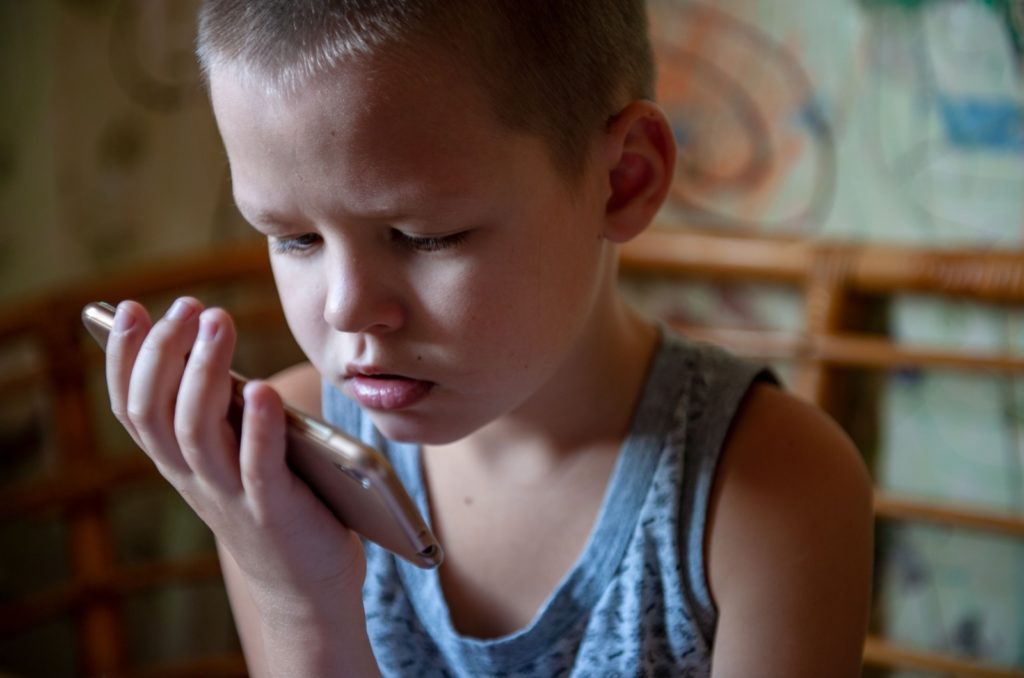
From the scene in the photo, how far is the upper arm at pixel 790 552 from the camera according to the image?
2.12ft

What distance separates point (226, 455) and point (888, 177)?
2.43 feet

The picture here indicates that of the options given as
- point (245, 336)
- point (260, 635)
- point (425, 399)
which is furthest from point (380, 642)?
point (245, 336)

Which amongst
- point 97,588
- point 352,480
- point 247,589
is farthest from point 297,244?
point 97,588

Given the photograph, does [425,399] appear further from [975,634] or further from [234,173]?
[975,634]

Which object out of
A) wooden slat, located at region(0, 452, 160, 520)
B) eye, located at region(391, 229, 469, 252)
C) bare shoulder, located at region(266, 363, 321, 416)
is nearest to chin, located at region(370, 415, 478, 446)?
eye, located at region(391, 229, 469, 252)

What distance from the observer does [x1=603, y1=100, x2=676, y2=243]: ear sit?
2.06 ft

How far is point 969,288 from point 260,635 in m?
0.68

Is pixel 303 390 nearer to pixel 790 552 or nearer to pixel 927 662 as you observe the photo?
pixel 790 552

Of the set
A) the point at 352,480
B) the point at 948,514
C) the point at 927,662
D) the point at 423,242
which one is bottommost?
the point at 927,662

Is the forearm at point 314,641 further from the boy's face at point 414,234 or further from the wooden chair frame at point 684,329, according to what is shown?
the wooden chair frame at point 684,329

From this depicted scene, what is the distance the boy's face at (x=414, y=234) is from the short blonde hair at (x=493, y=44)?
0.01 metres

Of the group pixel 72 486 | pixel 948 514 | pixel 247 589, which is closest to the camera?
pixel 247 589

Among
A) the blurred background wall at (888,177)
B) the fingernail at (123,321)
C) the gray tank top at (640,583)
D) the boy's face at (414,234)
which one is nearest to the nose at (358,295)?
the boy's face at (414,234)

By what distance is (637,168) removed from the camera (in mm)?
645
